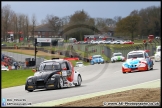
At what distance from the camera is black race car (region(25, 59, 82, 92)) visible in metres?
18.7

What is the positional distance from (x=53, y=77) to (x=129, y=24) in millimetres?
11618

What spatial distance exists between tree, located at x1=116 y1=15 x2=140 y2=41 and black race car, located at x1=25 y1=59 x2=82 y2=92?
25.3ft

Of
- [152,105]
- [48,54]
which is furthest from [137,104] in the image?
[48,54]

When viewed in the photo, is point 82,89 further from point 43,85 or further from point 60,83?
point 43,85

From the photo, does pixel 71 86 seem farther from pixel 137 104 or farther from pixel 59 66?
pixel 137 104

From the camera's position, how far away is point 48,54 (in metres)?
56.1

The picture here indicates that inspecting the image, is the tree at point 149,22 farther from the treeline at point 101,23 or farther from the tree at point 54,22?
the tree at point 54,22

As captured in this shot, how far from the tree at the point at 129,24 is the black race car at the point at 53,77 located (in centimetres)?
771

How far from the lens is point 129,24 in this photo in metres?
28.9

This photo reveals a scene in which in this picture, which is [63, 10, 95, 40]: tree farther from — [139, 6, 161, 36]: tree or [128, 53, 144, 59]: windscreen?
[139, 6, 161, 36]: tree

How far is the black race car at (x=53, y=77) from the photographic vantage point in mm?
18688

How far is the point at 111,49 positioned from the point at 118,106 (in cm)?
4942

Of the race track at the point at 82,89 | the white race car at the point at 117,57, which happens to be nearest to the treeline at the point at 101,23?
the race track at the point at 82,89

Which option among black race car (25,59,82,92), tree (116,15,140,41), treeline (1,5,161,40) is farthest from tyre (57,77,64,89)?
tree (116,15,140,41)
